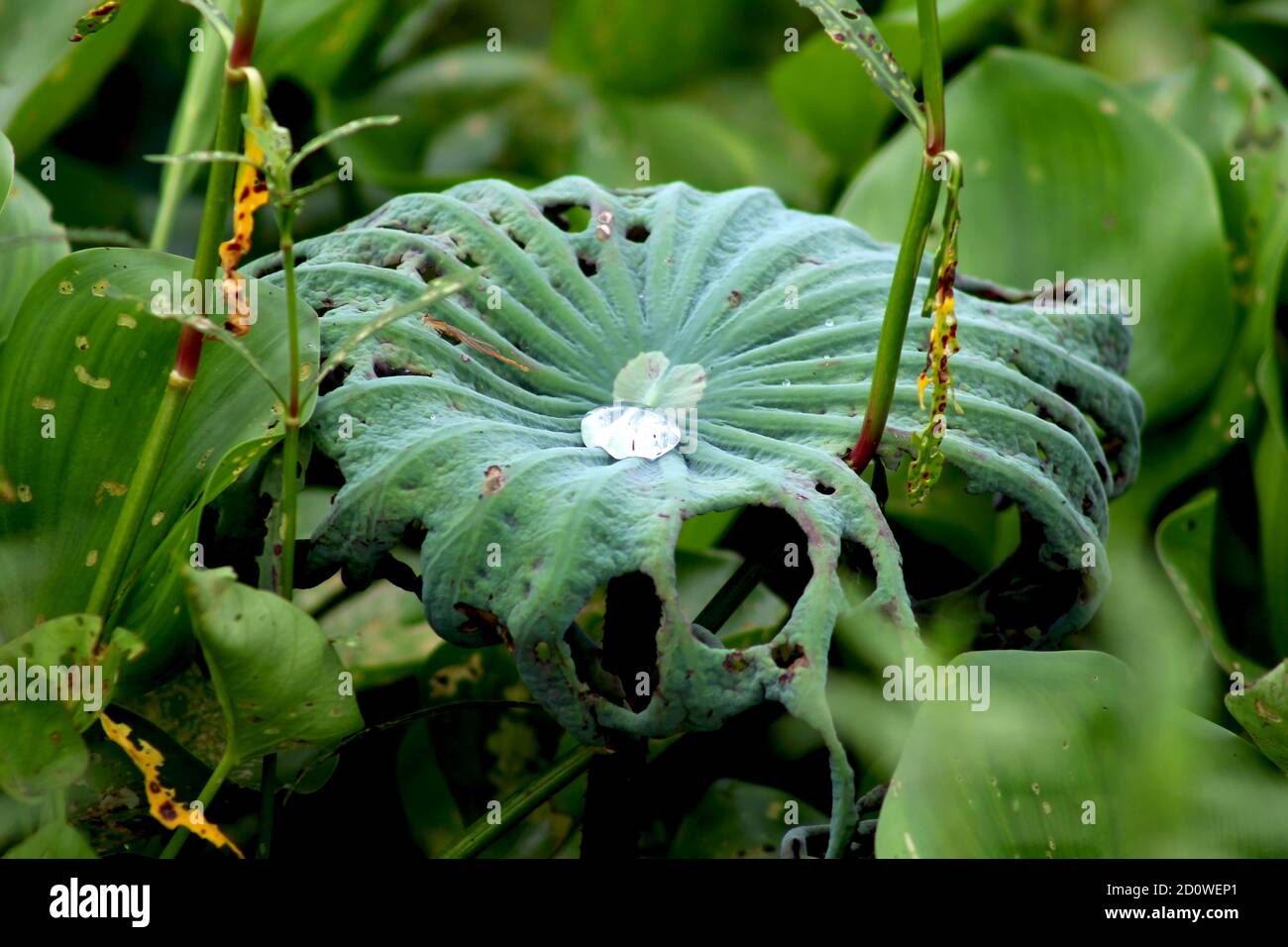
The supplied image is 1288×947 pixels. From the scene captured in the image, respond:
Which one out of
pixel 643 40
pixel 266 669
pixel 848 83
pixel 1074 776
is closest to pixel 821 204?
pixel 848 83

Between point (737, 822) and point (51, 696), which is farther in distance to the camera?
point (737, 822)

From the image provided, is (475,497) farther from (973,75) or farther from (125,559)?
(973,75)

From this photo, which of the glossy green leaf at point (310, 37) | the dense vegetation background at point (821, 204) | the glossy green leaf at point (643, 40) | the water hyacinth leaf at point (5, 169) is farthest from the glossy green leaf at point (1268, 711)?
the glossy green leaf at point (643, 40)

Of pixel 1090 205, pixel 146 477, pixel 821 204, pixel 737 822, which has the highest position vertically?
pixel 821 204

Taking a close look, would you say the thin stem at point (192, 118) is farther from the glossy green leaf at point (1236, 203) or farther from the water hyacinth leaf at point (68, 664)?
the glossy green leaf at point (1236, 203)

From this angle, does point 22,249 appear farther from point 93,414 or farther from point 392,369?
point 392,369

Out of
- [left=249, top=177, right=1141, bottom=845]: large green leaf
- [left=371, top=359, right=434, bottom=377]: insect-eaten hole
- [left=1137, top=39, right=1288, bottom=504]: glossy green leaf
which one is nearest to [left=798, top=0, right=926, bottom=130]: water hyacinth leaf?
[left=249, top=177, right=1141, bottom=845]: large green leaf
